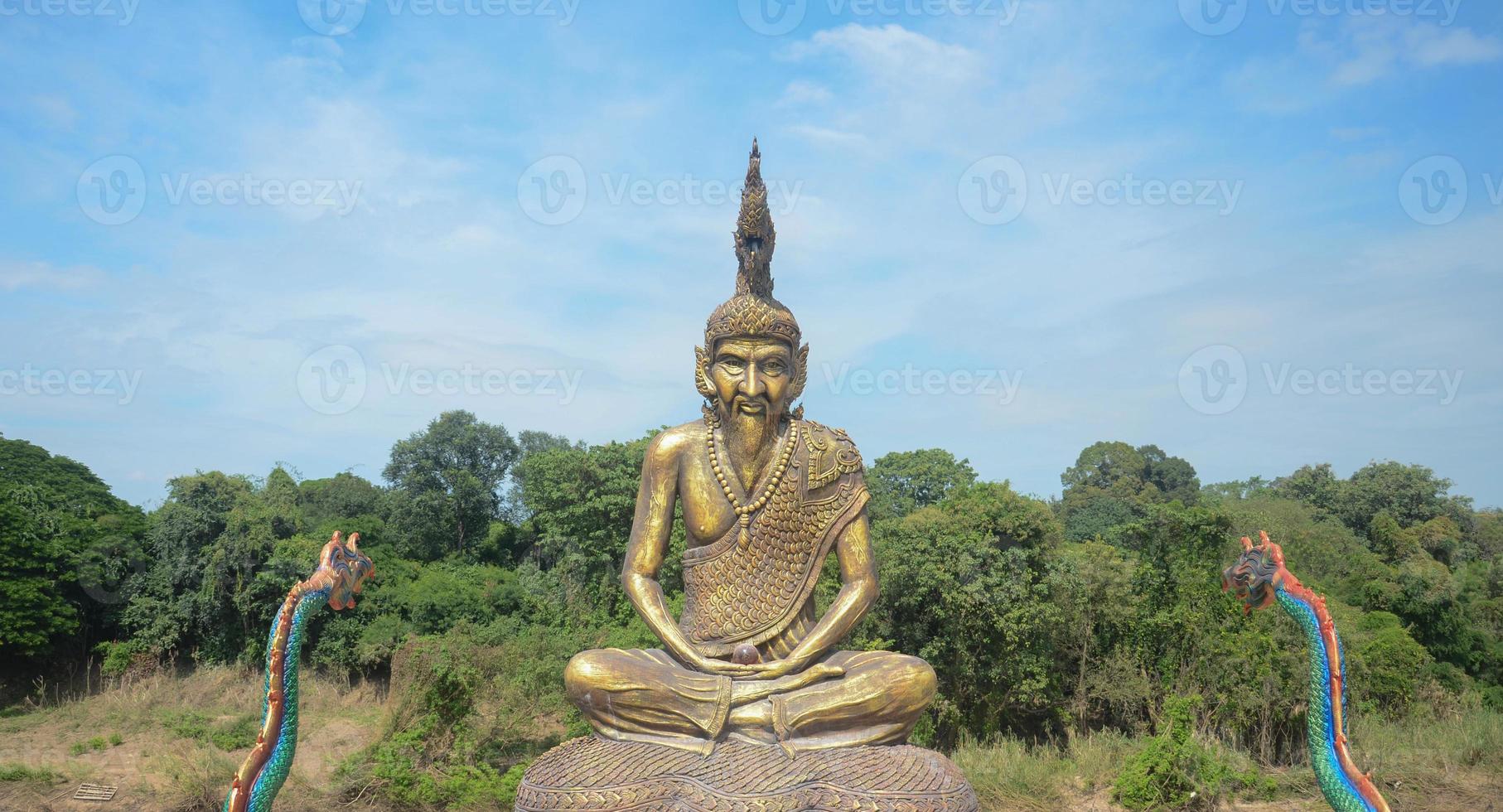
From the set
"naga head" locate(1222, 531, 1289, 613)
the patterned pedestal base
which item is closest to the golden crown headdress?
the patterned pedestal base

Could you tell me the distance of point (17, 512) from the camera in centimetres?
1748

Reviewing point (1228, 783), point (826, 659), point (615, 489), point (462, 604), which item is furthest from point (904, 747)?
point (462, 604)

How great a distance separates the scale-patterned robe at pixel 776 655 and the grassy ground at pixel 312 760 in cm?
556

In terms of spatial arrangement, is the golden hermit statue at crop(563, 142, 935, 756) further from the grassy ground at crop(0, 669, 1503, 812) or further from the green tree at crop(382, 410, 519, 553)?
the green tree at crop(382, 410, 519, 553)

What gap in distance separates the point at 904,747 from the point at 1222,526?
11857mm

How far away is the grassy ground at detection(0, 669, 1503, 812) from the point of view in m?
11.6

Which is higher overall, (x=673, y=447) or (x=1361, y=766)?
(x=673, y=447)

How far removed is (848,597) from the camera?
23.8 feet

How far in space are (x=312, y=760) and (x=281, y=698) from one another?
1022 cm

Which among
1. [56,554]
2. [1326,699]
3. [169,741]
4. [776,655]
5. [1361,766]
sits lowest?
[1361,766]

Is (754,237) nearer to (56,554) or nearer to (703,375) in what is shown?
(703,375)

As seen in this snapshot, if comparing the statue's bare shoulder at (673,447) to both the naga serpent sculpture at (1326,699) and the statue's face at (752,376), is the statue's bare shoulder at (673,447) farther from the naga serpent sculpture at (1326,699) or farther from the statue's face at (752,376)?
the naga serpent sculpture at (1326,699)

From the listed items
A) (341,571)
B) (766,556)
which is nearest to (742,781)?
(766,556)

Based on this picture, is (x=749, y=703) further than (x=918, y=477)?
No
